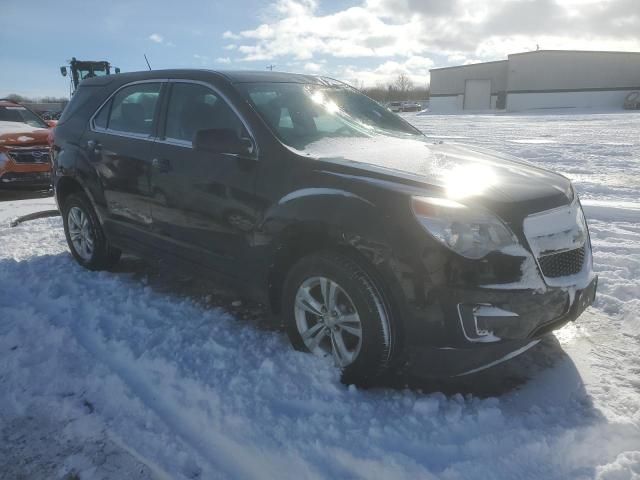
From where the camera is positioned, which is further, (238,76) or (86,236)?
(86,236)

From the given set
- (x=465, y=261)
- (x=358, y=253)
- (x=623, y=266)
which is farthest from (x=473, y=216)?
(x=623, y=266)

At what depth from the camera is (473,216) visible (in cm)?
246

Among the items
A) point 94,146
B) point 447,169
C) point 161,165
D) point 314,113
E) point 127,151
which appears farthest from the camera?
point 94,146

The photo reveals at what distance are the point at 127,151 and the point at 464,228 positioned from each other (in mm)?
2868

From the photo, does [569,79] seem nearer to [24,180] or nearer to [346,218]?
[24,180]

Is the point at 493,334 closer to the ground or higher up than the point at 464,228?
closer to the ground

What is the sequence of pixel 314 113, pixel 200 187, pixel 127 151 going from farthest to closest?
1. pixel 127 151
2. pixel 314 113
3. pixel 200 187

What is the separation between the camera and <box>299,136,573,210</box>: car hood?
260cm

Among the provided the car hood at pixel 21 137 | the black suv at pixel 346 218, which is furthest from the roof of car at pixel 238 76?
the car hood at pixel 21 137

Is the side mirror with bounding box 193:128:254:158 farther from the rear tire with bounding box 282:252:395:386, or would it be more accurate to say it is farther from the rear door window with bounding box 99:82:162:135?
the rear door window with bounding box 99:82:162:135

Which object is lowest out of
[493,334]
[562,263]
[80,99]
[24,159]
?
[493,334]

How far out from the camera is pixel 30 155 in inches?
364

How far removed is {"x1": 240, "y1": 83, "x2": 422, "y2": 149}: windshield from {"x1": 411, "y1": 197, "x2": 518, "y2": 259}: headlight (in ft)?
3.44

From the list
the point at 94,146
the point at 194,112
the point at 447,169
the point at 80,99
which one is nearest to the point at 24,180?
the point at 80,99
